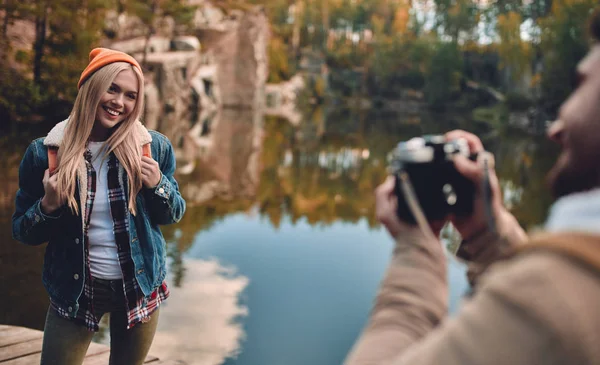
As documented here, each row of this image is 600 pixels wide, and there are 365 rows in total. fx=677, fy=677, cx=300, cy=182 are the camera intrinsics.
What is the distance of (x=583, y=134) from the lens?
78cm

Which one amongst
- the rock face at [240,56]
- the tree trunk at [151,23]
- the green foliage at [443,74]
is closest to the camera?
the tree trunk at [151,23]

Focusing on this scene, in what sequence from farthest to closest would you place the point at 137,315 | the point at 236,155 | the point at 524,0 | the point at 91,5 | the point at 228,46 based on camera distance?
1. the point at 524,0
2. the point at 228,46
3. the point at 91,5
4. the point at 236,155
5. the point at 137,315

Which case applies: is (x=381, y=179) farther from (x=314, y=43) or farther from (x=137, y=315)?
(x=314, y=43)

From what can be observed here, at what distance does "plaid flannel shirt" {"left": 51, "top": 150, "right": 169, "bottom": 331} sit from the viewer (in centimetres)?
216

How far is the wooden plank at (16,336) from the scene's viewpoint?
3.03 metres

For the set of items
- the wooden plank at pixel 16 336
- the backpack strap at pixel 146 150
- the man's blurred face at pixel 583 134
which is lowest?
the wooden plank at pixel 16 336

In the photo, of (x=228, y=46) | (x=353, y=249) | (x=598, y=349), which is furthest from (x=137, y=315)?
(x=228, y=46)

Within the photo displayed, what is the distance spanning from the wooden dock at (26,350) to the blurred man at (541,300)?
2237mm

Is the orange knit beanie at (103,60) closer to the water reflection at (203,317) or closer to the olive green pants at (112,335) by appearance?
the olive green pants at (112,335)

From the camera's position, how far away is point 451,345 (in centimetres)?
77

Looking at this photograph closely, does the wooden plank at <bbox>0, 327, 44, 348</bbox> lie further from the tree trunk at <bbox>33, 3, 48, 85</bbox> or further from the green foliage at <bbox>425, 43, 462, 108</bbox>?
the green foliage at <bbox>425, 43, 462, 108</bbox>

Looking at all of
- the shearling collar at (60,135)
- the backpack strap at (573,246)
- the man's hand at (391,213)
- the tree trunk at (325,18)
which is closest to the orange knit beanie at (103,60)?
the shearling collar at (60,135)

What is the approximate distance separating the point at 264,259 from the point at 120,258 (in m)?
4.41

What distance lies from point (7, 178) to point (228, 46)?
28.3 metres
